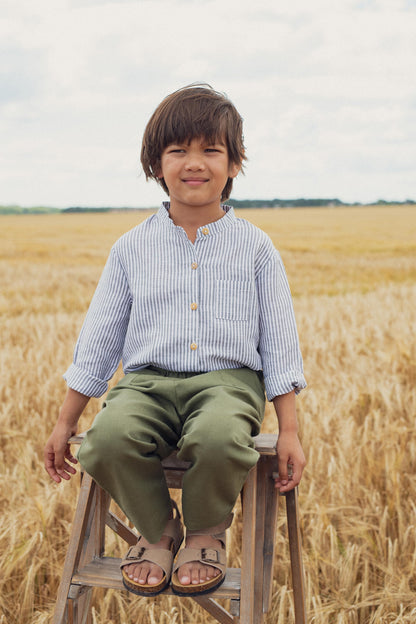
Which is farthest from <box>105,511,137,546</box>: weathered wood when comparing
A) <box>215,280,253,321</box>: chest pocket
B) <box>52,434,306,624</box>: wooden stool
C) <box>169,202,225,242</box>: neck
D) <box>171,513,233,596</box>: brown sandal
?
<box>169,202,225,242</box>: neck

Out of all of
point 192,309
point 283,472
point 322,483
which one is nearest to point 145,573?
point 283,472

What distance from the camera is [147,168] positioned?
227 centimetres

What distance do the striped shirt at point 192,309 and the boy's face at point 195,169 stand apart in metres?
0.11

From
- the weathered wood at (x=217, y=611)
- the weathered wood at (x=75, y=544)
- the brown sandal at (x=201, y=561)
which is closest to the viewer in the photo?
the brown sandal at (x=201, y=561)

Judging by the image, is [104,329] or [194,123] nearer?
[194,123]

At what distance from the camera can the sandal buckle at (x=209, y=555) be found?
1809mm

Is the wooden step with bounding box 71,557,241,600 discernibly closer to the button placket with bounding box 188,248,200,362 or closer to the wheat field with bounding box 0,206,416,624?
the wheat field with bounding box 0,206,416,624

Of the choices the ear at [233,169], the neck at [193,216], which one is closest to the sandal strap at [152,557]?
the neck at [193,216]

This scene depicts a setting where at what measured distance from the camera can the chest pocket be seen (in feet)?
6.84

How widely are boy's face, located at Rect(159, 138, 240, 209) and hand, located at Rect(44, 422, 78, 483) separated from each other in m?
0.77

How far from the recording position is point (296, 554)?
2.16 meters

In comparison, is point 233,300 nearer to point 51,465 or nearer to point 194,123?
point 194,123

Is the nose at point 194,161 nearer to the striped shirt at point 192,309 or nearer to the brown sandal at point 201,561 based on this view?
the striped shirt at point 192,309

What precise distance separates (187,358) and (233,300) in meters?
0.22
